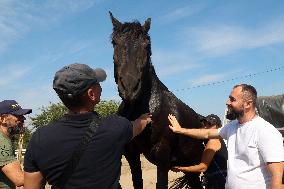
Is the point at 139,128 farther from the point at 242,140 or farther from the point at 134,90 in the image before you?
the point at 134,90

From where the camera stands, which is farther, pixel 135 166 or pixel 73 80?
pixel 135 166

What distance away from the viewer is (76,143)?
98.5 inches

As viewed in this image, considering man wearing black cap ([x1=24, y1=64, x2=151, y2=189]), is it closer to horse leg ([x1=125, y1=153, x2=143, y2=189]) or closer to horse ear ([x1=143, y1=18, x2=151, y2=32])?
horse ear ([x1=143, y1=18, x2=151, y2=32])

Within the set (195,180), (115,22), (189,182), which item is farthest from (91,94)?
(189,182)

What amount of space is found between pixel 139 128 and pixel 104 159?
25.0 inches

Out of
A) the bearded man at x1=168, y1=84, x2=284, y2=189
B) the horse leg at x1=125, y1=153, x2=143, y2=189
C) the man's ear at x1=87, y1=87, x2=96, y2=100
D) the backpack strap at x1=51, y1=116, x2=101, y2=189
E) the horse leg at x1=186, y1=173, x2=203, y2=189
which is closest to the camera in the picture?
the backpack strap at x1=51, y1=116, x2=101, y2=189

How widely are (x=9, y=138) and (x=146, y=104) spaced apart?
6.46ft

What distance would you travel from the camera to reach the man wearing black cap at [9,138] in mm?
3721

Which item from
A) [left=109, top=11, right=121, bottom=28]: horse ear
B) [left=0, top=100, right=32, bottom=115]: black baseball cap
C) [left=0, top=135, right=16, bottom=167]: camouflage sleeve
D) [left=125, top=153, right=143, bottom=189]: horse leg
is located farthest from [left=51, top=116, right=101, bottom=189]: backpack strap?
[left=125, top=153, right=143, bottom=189]: horse leg

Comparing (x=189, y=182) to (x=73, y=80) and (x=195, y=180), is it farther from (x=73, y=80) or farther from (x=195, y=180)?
(x=73, y=80)


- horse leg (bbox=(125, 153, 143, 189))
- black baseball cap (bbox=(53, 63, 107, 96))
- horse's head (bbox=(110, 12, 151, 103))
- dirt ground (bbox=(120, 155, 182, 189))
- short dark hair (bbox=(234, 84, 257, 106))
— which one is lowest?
dirt ground (bbox=(120, 155, 182, 189))

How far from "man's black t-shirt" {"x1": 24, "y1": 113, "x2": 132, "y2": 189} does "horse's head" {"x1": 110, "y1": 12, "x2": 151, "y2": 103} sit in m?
2.23

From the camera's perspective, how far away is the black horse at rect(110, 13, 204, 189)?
498 centimetres

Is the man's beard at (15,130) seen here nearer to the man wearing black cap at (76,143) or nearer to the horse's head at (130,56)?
the horse's head at (130,56)
